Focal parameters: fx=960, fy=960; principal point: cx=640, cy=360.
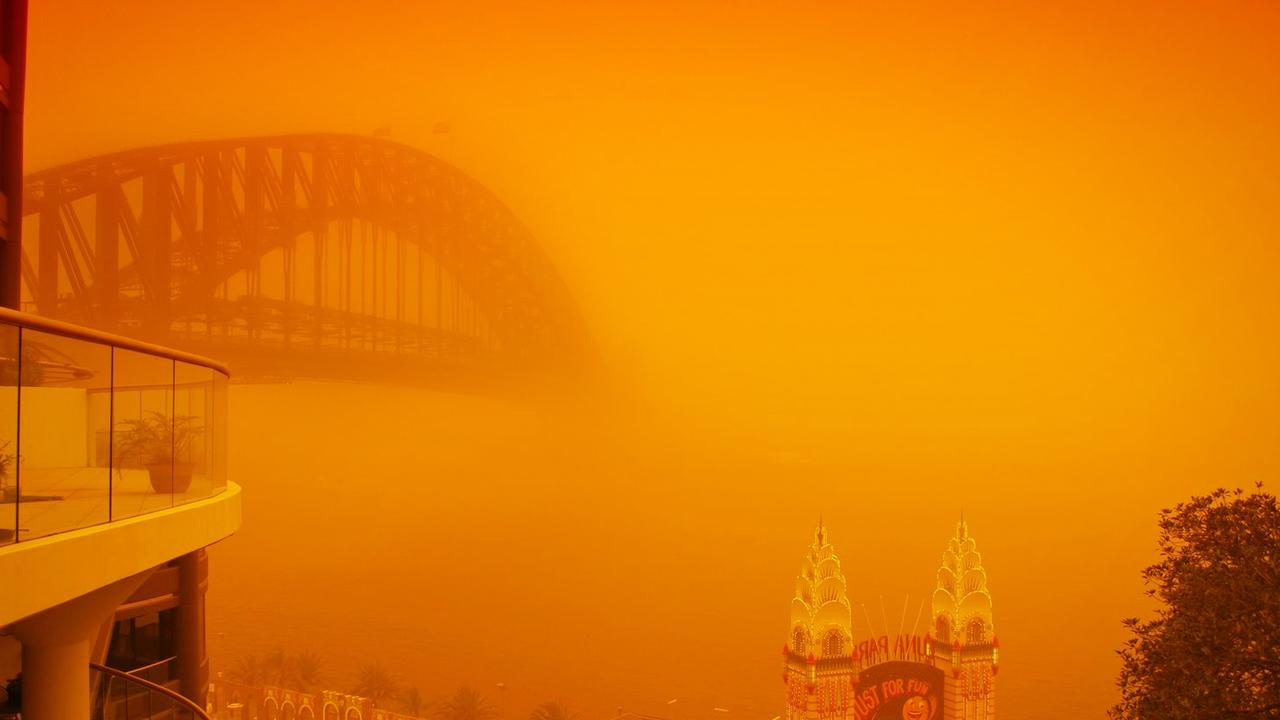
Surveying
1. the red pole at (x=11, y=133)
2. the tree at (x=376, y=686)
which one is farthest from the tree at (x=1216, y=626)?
the tree at (x=376, y=686)

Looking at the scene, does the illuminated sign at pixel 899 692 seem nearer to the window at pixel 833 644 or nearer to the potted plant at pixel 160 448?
the window at pixel 833 644

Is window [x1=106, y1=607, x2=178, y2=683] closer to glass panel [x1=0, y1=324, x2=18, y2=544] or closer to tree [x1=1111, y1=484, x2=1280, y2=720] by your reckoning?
glass panel [x1=0, y1=324, x2=18, y2=544]

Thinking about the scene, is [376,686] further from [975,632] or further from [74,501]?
[74,501]

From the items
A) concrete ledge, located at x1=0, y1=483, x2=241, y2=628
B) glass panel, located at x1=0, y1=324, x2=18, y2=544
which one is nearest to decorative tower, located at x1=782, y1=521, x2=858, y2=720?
concrete ledge, located at x1=0, y1=483, x2=241, y2=628

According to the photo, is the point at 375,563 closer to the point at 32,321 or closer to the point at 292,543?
the point at 292,543

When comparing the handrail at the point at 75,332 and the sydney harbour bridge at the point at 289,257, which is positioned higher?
the sydney harbour bridge at the point at 289,257

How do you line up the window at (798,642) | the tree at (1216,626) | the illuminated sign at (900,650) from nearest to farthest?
the tree at (1216,626) < the window at (798,642) < the illuminated sign at (900,650)

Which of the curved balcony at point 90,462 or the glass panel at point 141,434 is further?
the glass panel at point 141,434
